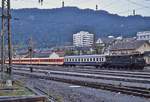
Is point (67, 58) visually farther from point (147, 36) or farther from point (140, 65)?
point (147, 36)

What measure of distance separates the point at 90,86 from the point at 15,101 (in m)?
17.2

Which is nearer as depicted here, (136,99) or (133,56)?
(136,99)

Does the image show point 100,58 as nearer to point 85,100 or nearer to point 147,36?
point 85,100

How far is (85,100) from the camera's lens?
21.7 m

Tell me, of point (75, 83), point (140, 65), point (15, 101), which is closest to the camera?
point (15, 101)

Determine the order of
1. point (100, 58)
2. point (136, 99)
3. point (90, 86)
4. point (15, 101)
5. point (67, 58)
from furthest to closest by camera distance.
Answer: point (67, 58)
point (100, 58)
point (90, 86)
point (136, 99)
point (15, 101)

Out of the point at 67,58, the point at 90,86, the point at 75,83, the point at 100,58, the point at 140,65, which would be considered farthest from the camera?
the point at 67,58

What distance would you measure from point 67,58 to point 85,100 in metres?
63.7

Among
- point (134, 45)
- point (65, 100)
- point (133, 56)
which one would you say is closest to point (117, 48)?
point (134, 45)

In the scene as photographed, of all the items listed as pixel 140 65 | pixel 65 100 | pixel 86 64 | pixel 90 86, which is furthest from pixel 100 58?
pixel 65 100

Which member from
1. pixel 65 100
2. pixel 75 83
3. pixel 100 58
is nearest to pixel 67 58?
pixel 100 58

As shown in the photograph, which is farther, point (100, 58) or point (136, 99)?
point (100, 58)

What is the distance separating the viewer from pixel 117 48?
107 m

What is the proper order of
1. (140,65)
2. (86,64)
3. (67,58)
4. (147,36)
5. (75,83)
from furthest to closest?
(147,36) → (67,58) → (86,64) → (140,65) → (75,83)
